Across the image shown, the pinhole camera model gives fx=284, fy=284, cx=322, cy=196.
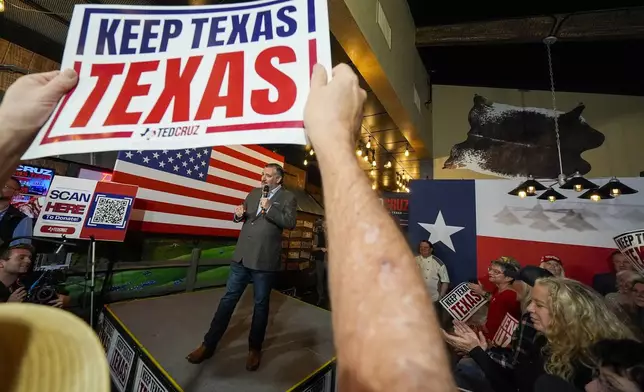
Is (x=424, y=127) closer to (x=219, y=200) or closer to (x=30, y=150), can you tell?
(x=219, y=200)

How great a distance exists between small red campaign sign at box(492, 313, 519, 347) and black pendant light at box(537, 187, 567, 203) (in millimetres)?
1602

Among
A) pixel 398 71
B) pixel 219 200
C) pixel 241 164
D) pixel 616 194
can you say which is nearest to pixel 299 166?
pixel 241 164

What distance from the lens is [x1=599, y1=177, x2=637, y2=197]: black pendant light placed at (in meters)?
2.84

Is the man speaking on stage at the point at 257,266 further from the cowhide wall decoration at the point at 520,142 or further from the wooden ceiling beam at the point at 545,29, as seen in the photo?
the cowhide wall decoration at the point at 520,142

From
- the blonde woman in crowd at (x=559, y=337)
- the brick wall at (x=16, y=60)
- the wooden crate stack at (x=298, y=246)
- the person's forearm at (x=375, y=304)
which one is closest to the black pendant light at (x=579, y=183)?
the blonde woman in crowd at (x=559, y=337)

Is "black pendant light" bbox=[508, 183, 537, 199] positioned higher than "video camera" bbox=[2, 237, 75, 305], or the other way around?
"black pendant light" bbox=[508, 183, 537, 199]

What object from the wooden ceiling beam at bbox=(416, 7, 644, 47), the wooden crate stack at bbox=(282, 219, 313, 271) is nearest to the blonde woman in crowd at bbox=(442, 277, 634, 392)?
the wooden ceiling beam at bbox=(416, 7, 644, 47)

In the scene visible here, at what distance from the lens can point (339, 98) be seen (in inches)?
20.1

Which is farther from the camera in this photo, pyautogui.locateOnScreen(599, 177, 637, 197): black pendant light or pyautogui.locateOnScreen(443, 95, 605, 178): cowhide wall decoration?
pyautogui.locateOnScreen(443, 95, 605, 178): cowhide wall decoration

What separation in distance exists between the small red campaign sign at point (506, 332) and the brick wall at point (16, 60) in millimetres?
5044

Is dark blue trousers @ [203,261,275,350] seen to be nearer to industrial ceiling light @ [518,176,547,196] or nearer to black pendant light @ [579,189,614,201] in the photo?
industrial ceiling light @ [518,176,547,196]

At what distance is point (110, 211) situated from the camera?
3166 millimetres

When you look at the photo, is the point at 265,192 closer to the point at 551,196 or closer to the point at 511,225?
the point at 511,225

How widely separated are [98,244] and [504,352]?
15.0 ft
